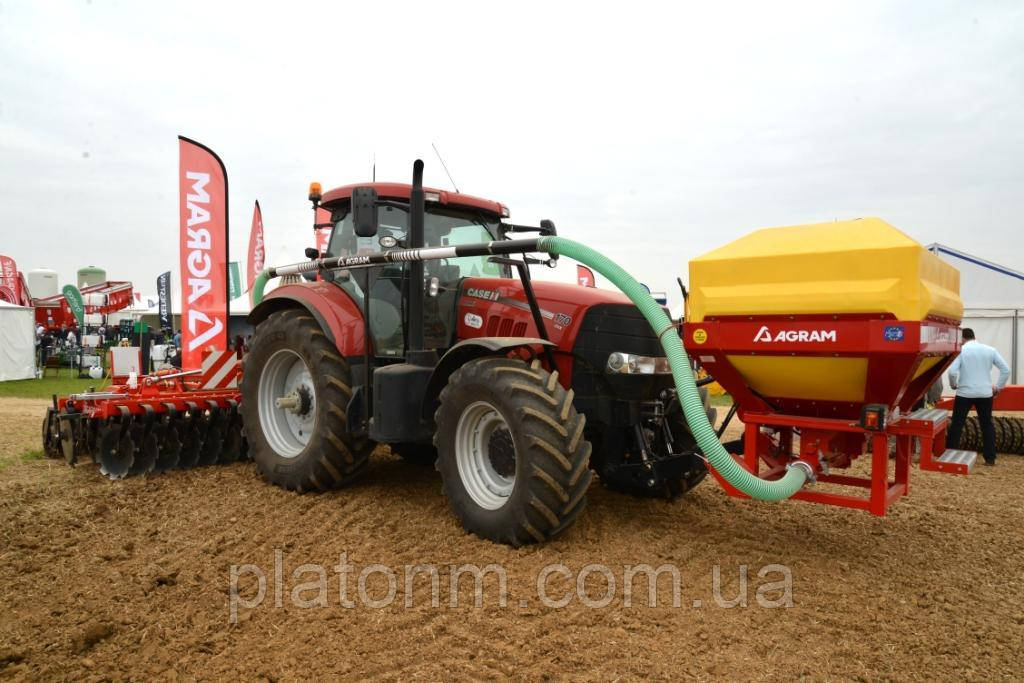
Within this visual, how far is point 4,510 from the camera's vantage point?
5023mm

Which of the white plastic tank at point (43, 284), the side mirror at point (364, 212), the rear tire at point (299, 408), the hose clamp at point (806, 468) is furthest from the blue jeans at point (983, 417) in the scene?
the white plastic tank at point (43, 284)

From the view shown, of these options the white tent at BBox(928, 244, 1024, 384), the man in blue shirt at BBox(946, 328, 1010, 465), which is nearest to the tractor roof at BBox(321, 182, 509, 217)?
the man in blue shirt at BBox(946, 328, 1010, 465)

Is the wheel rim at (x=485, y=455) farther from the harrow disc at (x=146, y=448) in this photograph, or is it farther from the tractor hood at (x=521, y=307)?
the harrow disc at (x=146, y=448)

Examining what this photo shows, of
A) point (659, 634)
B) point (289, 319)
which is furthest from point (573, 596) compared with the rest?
point (289, 319)

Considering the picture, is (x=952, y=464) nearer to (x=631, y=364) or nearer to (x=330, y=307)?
(x=631, y=364)

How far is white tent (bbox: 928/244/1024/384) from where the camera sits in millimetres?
13797

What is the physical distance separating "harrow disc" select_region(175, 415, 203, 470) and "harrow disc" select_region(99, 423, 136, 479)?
1.36ft

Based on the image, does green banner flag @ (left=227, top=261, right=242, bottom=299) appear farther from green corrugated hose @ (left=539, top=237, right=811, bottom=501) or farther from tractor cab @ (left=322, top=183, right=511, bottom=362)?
green corrugated hose @ (left=539, top=237, right=811, bottom=501)

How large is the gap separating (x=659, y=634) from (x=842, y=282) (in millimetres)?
1834

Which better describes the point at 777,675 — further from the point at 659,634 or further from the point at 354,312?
the point at 354,312

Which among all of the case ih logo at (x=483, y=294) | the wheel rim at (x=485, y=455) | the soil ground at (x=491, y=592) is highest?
the case ih logo at (x=483, y=294)

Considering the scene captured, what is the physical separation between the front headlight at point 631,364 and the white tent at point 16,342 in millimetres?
18871

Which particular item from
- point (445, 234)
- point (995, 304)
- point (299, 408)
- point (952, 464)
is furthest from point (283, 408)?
point (995, 304)

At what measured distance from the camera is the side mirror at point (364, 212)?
4.62m
